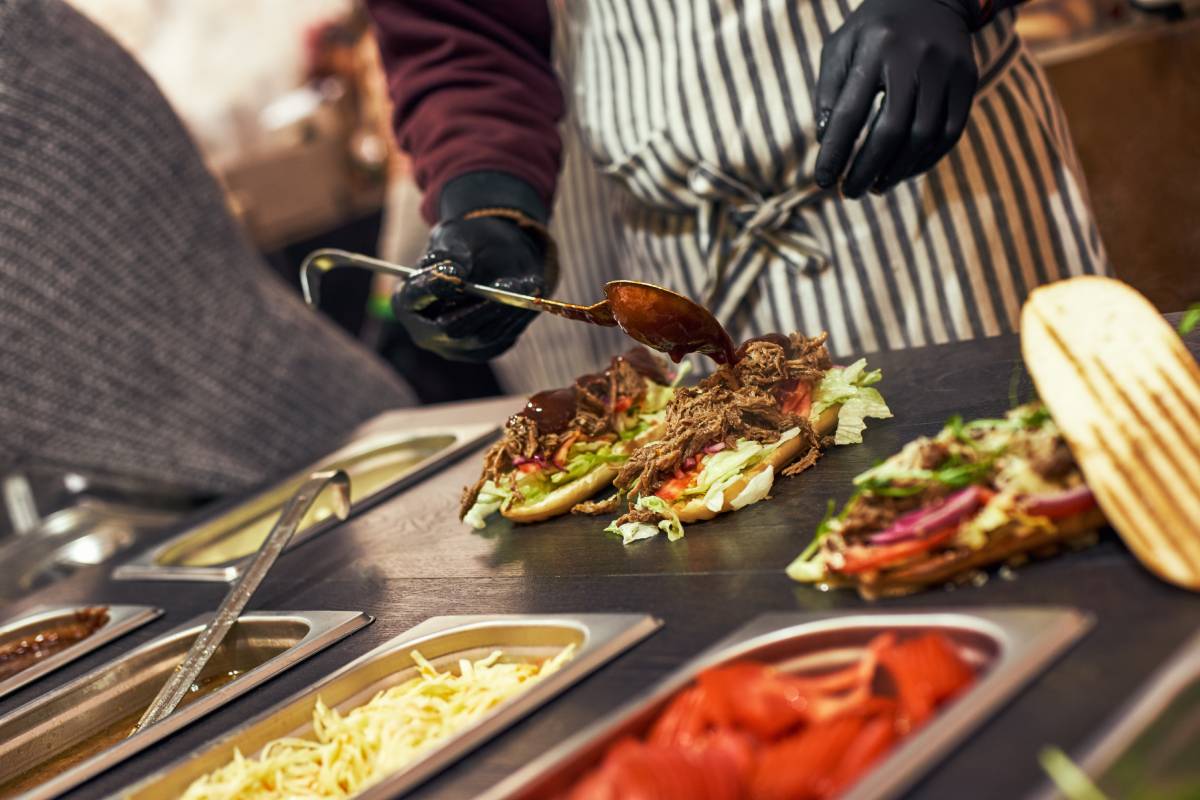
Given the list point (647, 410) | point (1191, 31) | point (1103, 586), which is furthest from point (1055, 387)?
point (1191, 31)

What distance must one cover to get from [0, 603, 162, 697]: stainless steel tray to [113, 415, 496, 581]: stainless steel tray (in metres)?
0.15

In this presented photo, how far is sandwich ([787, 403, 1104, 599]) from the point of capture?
1175 millimetres

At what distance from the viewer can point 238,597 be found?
74.1 inches

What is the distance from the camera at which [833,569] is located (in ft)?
4.10

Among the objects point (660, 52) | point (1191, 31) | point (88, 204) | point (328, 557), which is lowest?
point (328, 557)

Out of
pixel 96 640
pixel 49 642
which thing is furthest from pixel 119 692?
pixel 49 642

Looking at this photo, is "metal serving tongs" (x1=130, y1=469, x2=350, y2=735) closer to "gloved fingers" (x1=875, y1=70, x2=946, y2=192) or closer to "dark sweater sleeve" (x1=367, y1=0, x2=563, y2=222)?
"dark sweater sleeve" (x1=367, y1=0, x2=563, y2=222)

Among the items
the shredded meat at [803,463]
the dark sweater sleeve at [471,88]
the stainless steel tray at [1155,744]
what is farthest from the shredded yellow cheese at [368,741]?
the dark sweater sleeve at [471,88]

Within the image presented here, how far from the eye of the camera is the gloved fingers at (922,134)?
1.86 m

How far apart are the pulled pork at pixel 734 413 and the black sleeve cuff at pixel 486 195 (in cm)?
87

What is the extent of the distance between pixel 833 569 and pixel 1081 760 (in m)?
0.43

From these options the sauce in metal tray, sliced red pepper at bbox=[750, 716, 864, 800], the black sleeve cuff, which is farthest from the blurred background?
sliced red pepper at bbox=[750, 716, 864, 800]

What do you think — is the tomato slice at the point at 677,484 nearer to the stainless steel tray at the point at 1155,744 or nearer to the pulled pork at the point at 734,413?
the pulled pork at the point at 734,413

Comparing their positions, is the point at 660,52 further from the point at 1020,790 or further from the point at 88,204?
the point at 1020,790
